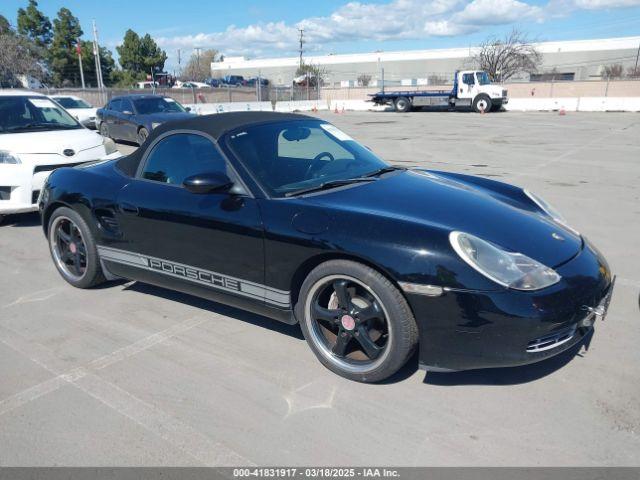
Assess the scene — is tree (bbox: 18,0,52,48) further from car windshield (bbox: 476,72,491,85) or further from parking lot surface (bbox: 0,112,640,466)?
parking lot surface (bbox: 0,112,640,466)

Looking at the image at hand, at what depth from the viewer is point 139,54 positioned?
69.6 meters

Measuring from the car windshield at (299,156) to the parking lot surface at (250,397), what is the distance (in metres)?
1.08

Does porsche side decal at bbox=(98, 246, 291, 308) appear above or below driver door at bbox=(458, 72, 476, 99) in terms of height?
below

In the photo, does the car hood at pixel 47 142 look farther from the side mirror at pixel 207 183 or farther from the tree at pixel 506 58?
the tree at pixel 506 58

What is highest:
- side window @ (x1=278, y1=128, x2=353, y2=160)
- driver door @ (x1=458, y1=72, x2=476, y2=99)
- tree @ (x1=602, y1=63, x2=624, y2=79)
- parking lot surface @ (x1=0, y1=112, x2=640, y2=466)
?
tree @ (x1=602, y1=63, x2=624, y2=79)

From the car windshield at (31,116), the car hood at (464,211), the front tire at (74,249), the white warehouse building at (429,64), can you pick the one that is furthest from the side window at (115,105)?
the white warehouse building at (429,64)

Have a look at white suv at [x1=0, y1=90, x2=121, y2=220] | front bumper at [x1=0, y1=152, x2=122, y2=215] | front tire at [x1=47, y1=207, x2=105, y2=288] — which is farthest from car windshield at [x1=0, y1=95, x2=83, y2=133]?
front tire at [x1=47, y1=207, x2=105, y2=288]

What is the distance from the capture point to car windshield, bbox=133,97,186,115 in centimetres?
1476

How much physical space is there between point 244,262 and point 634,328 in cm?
274

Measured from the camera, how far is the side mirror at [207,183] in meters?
3.31

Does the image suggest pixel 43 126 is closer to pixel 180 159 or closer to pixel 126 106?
pixel 180 159

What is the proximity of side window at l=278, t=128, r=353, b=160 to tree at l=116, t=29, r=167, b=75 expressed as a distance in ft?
238

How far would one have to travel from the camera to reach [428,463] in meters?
2.41

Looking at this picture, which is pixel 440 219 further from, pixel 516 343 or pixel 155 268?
pixel 155 268
